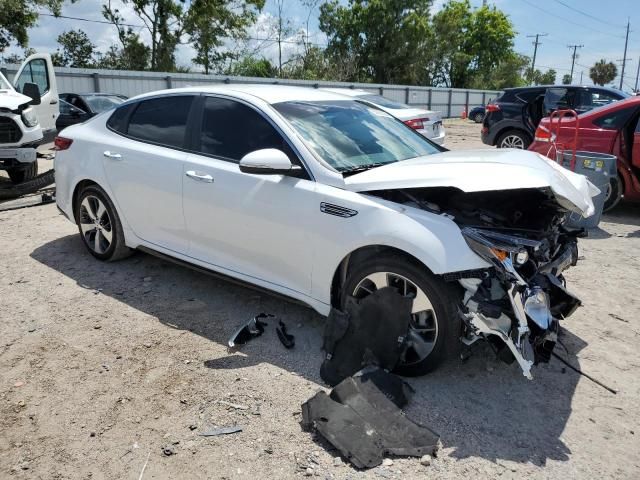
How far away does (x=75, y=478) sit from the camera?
2463 millimetres

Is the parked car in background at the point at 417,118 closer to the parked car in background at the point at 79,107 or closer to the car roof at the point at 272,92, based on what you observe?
the car roof at the point at 272,92

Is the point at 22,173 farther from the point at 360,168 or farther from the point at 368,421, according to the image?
the point at 368,421

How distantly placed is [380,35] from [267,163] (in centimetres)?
4526

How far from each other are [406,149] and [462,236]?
1348 mm

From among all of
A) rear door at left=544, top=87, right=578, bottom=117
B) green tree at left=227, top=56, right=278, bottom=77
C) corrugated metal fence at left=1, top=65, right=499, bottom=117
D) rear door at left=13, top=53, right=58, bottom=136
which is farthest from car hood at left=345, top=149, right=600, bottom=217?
green tree at left=227, top=56, right=278, bottom=77

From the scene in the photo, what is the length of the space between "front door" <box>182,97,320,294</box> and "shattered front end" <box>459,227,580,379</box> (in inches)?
41.9

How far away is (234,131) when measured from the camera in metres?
3.95

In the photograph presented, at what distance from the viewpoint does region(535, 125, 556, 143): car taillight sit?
730 cm

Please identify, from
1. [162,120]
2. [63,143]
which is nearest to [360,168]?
[162,120]

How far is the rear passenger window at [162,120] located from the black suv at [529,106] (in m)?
8.49

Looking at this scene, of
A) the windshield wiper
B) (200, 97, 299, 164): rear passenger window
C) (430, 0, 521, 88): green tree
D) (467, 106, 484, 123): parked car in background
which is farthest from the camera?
(430, 0, 521, 88): green tree

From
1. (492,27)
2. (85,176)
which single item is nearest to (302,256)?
(85,176)

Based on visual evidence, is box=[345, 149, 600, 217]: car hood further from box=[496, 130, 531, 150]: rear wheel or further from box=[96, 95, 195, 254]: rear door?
box=[496, 130, 531, 150]: rear wheel

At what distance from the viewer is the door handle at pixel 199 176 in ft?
12.8
